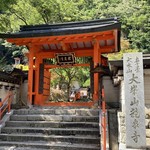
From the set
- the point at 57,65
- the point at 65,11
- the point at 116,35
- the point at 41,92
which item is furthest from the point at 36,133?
the point at 65,11

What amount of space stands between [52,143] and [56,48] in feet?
20.5

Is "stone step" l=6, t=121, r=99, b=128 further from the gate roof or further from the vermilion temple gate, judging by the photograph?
the gate roof

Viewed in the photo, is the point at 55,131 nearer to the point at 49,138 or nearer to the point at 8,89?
the point at 49,138

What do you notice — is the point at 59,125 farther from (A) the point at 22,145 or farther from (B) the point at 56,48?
(B) the point at 56,48

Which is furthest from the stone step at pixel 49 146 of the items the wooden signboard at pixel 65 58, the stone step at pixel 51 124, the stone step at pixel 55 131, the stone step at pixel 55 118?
the wooden signboard at pixel 65 58

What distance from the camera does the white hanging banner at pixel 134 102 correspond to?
18.0ft

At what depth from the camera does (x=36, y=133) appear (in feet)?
26.5

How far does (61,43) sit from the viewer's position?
35.6 feet

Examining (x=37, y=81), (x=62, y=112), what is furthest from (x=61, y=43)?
(x=62, y=112)

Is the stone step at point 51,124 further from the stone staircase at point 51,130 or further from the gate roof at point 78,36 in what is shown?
the gate roof at point 78,36

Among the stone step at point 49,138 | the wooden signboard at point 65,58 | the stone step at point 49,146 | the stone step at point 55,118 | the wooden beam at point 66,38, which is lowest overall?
the stone step at point 49,146

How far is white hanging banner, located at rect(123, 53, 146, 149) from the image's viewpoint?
5.49m

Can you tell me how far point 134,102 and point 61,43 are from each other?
610 cm

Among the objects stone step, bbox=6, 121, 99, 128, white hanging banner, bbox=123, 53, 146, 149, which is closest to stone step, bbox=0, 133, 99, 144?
stone step, bbox=6, 121, 99, 128
